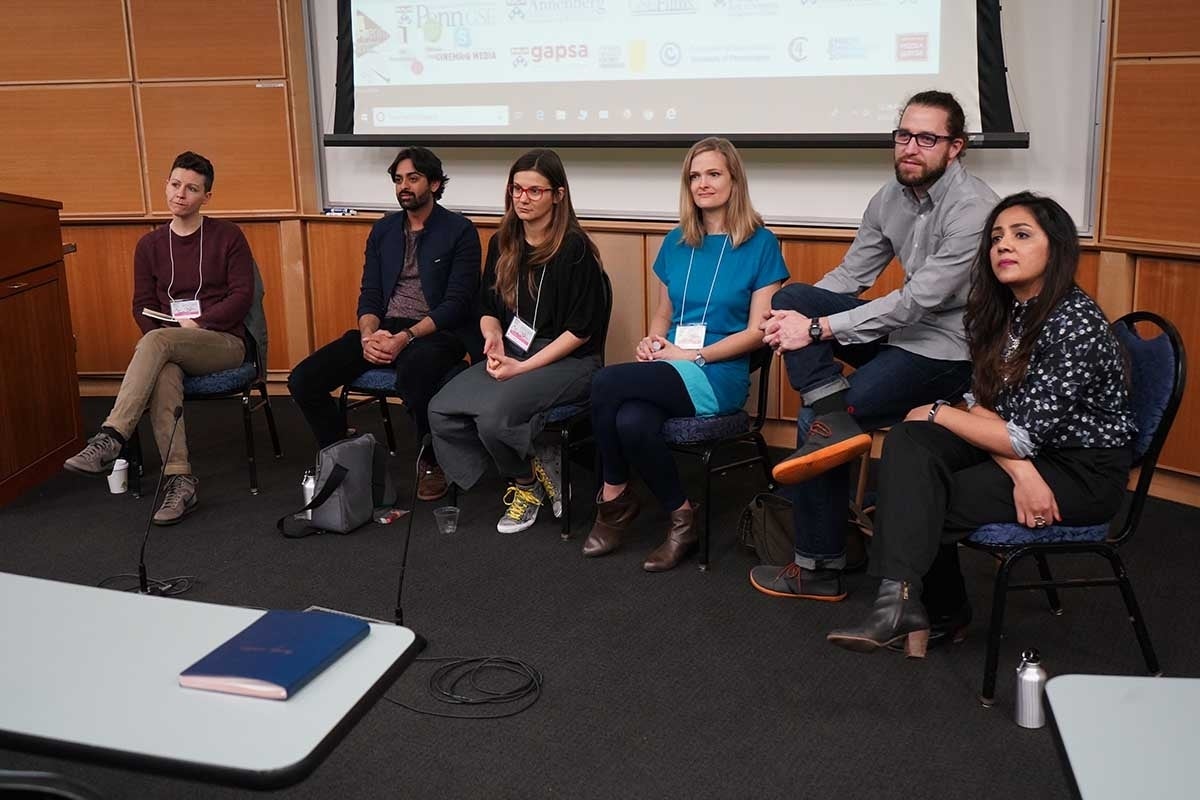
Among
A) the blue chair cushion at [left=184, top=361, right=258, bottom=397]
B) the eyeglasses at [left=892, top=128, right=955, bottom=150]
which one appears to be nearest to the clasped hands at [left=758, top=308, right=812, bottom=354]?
the eyeglasses at [left=892, top=128, right=955, bottom=150]

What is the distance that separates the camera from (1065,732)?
54.7 inches

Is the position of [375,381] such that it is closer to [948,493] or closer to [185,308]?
[185,308]

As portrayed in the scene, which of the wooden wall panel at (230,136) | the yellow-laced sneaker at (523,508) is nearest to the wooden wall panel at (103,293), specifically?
the wooden wall panel at (230,136)

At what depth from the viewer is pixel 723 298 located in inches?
143

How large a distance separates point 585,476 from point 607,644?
147 centimetres

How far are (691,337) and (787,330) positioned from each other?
505 mm

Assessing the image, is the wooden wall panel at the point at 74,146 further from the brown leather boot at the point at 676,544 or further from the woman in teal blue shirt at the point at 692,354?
the brown leather boot at the point at 676,544

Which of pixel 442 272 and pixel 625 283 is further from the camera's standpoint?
pixel 625 283

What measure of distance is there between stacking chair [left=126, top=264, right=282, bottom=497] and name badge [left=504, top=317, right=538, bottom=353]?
1.07 meters

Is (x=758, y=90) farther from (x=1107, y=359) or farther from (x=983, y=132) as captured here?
(x=1107, y=359)

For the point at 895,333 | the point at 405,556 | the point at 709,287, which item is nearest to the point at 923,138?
the point at 895,333

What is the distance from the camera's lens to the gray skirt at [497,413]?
12.3 feet

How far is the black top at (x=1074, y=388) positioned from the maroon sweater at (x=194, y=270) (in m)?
2.95

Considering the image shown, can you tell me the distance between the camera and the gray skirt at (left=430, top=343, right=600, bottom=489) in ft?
12.3
